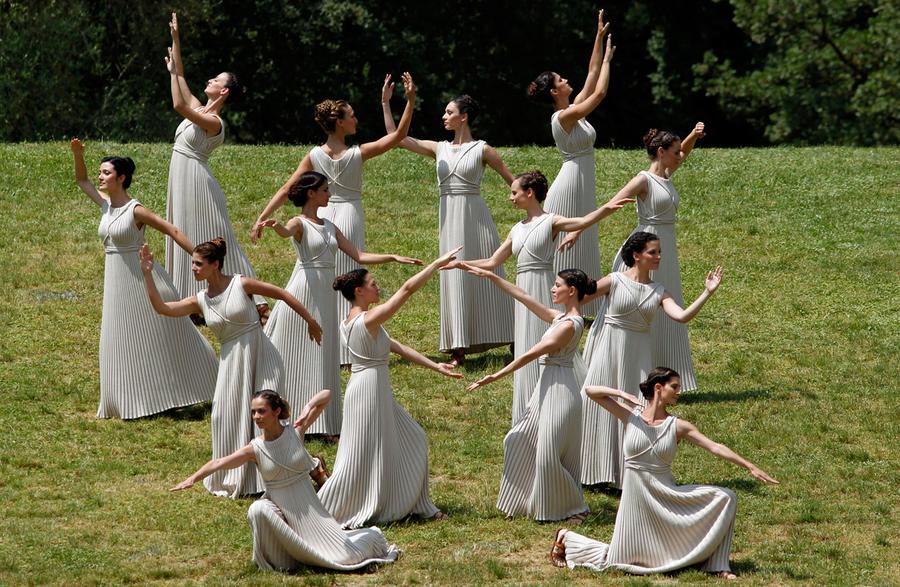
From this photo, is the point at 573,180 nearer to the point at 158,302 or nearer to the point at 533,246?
the point at 533,246

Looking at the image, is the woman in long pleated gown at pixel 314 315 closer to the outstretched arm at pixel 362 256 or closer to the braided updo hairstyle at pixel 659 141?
the outstretched arm at pixel 362 256

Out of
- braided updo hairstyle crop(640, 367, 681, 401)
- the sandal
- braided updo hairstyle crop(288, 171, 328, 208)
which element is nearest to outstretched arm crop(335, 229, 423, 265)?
braided updo hairstyle crop(288, 171, 328, 208)

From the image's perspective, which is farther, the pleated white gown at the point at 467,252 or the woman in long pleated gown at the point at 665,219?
the pleated white gown at the point at 467,252

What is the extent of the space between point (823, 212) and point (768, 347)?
530cm

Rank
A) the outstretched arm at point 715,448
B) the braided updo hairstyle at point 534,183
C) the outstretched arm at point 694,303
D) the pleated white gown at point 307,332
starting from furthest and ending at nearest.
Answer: the pleated white gown at point 307,332 < the braided updo hairstyle at point 534,183 < the outstretched arm at point 694,303 < the outstretched arm at point 715,448

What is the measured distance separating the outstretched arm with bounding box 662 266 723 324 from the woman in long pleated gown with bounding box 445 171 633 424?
3.91 ft

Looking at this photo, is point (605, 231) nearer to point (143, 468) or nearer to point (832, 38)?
point (143, 468)

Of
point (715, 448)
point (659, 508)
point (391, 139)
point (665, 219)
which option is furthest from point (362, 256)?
point (715, 448)

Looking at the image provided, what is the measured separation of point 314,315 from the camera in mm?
13875

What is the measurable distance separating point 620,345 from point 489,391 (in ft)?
11.2

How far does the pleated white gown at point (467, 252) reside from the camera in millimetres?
16172

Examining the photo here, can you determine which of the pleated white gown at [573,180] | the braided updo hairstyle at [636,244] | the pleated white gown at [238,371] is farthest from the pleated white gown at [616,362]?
the pleated white gown at [573,180]

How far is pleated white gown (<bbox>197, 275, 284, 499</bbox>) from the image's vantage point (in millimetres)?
12633

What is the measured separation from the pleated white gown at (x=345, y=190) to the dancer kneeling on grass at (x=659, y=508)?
482cm
